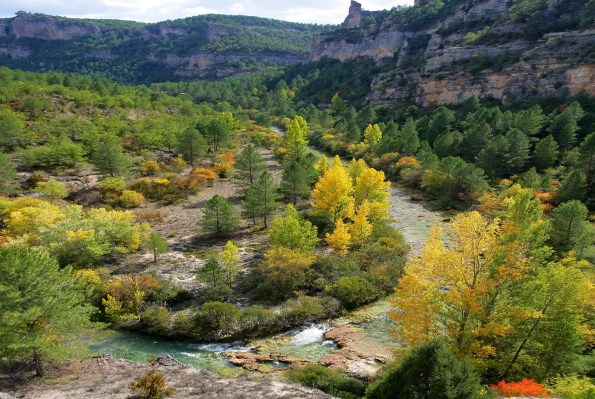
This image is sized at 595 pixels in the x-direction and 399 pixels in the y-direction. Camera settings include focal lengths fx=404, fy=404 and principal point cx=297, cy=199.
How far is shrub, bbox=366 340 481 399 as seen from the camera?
14.8m

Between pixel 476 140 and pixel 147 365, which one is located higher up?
pixel 476 140

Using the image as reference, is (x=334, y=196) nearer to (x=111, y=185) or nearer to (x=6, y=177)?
(x=111, y=185)

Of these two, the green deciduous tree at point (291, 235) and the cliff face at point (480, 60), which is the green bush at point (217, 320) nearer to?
the green deciduous tree at point (291, 235)

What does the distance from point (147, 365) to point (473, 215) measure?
19.9 m

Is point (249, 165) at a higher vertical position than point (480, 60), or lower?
lower

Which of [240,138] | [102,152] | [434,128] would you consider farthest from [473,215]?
[240,138]

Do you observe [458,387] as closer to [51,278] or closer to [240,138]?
[51,278]

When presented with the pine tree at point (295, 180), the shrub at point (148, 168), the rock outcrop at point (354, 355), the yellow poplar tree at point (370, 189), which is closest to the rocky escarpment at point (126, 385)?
the rock outcrop at point (354, 355)

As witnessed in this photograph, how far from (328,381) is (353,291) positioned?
11.5 m

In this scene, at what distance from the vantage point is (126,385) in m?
20.3

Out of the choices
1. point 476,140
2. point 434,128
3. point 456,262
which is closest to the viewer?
point 456,262

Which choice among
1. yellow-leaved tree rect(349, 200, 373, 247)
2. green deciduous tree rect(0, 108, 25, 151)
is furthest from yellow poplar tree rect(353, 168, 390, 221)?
green deciduous tree rect(0, 108, 25, 151)

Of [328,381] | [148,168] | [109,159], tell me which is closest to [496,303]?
[328,381]

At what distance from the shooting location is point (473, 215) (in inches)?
762
